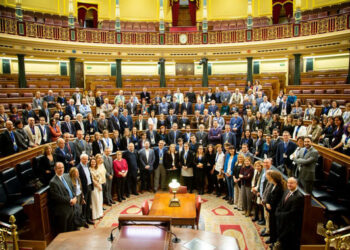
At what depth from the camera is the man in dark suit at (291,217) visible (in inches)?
150

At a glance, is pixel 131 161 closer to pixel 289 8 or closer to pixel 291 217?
pixel 291 217

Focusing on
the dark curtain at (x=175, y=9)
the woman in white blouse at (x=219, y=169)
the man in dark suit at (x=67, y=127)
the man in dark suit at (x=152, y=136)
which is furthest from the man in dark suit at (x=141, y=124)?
the dark curtain at (x=175, y=9)

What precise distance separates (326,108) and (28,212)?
24.9 feet

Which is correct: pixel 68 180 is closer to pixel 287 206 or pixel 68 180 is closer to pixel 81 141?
pixel 81 141

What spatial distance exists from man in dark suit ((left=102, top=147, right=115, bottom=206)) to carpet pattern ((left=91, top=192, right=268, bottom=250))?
21 cm

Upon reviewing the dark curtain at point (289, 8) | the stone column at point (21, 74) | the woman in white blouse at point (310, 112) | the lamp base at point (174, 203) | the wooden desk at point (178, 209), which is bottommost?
the wooden desk at point (178, 209)

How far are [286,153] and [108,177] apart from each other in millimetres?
3881

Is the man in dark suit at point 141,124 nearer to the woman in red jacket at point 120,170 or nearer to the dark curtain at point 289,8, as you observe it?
the woman in red jacket at point 120,170

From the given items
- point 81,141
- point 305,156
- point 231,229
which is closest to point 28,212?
point 81,141

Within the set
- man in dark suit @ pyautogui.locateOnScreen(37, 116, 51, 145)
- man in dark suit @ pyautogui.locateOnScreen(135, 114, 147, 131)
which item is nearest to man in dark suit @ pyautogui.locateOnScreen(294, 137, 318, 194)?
man in dark suit @ pyautogui.locateOnScreen(135, 114, 147, 131)

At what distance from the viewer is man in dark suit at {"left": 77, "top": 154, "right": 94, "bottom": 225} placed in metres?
5.05

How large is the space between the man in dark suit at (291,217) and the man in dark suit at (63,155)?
4.09 metres

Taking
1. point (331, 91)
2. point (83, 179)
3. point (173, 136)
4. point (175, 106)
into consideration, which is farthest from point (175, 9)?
point (83, 179)

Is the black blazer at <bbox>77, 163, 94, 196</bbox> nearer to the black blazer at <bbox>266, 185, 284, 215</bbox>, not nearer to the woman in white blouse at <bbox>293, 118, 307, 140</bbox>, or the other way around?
the black blazer at <bbox>266, 185, 284, 215</bbox>
